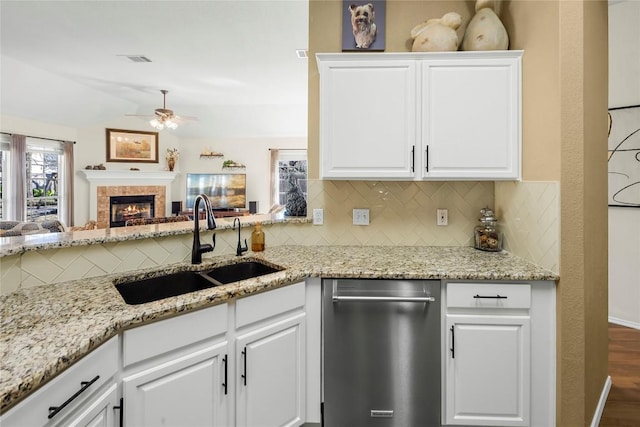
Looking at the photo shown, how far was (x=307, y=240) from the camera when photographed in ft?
7.84

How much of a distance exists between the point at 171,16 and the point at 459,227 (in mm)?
3357

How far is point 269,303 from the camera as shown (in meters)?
1.54

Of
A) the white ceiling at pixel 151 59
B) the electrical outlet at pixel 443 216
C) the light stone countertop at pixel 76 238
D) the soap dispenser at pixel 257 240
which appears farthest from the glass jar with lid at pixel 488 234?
the white ceiling at pixel 151 59

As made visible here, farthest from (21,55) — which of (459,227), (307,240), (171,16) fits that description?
(459,227)

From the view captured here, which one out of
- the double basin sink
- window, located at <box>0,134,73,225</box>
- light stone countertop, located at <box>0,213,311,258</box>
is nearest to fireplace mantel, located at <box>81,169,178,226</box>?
window, located at <box>0,134,73,225</box>

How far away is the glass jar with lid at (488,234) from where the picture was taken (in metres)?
2.16

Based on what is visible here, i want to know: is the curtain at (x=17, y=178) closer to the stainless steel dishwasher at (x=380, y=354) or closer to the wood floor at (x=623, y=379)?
the stainless steel dishwasher at (x=380, y=354)

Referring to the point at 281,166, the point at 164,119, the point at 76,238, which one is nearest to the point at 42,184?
the point at 164,119

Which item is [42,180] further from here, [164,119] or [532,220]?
[532,220]

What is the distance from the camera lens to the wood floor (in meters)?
1.88

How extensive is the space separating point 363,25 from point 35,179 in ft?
21.8

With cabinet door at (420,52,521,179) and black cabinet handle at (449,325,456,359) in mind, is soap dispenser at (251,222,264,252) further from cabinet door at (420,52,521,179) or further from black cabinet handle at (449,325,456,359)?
black cabinet handle at (449,325,456,359)

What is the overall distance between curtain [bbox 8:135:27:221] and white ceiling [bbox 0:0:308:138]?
46 centimetres

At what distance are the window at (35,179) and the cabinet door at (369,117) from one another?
20.3 ft
